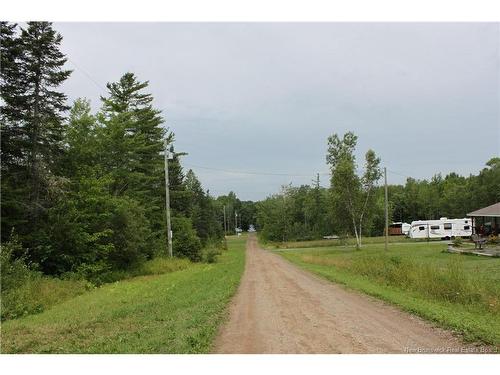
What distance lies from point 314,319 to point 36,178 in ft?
48.5

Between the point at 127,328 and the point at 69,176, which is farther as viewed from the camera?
the point at 69,176

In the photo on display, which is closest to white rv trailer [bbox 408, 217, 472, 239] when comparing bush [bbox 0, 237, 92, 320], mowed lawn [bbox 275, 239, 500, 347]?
mowed lawn [bbox 275, 239, 500, 347]

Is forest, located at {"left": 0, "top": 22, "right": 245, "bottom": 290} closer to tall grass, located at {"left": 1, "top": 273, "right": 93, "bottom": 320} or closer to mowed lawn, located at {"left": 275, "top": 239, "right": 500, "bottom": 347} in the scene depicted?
tall grass, located at {"left": 1, "top": 273, "right": 93, "bottom": 320}

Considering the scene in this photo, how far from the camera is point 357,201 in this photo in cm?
5175

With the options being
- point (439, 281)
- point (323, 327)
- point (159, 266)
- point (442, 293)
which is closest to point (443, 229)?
point (159, 266)

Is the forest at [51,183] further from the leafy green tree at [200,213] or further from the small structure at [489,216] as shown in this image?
the small structure at [489,216]

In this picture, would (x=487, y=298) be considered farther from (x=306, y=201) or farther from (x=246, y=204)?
(x=246, y=204)

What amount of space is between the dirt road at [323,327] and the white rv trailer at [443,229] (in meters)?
50.7

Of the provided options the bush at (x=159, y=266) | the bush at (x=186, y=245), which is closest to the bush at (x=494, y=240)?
the bush at (x=186, y=245)

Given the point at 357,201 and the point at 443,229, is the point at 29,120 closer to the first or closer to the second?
the point at 357,201

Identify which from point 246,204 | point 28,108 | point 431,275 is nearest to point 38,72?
point 28,108

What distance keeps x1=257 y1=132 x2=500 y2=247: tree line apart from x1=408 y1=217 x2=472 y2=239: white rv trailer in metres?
6.31

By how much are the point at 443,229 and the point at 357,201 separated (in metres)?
15.8

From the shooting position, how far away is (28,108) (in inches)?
750
